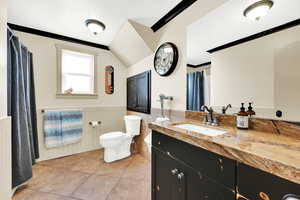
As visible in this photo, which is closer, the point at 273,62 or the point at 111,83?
the point at 273,62

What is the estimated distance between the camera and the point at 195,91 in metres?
1.49

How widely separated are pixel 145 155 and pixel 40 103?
2106 millimetres

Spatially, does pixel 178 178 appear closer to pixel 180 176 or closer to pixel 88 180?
pixel 180 176

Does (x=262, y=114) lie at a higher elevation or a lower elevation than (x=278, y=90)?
lower

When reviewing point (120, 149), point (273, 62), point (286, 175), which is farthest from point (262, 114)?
point (120, 149)

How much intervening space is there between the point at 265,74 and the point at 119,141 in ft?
6.93

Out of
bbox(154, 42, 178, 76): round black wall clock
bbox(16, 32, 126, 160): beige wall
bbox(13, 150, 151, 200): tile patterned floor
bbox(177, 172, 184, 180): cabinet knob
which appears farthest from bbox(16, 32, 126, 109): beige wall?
bbox(177, 172, 184, 180): cabinet knob

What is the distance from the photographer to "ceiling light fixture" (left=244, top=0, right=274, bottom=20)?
95 cm

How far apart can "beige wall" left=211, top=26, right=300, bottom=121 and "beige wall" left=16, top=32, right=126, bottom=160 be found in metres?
2.33

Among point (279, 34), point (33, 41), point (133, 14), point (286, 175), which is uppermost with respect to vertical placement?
point (133, 14)

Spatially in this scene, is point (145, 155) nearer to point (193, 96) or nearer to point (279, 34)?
point (193, 96)

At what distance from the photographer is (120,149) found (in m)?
2.40

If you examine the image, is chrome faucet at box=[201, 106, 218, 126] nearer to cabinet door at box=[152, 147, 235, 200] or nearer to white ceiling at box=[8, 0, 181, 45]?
cabinet door at box=[152, 147, 235, 200]

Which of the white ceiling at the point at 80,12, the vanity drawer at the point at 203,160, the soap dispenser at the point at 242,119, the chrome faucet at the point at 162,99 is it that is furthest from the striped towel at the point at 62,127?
the soap dispenser at the point at 242,119
